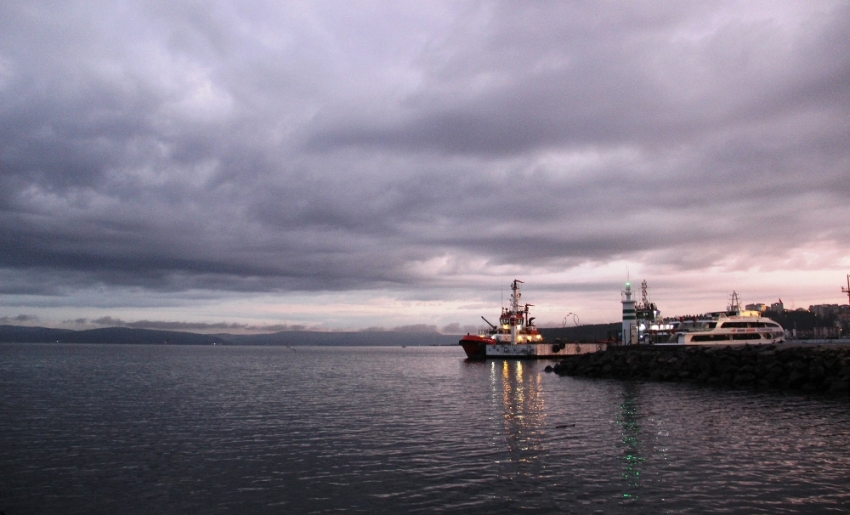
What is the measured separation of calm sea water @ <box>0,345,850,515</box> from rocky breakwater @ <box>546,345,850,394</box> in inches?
258

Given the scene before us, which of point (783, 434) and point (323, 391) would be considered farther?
point (323, 391)

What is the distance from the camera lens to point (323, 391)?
5478cm

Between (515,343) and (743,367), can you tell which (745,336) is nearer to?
(743,367)

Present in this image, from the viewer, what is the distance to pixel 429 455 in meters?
25.3

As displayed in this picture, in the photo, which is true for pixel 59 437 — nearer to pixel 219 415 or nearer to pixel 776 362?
pixel 219 415

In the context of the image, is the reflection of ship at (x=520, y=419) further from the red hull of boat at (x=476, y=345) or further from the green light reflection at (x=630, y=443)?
the red hull of boat at (x=476, y=345)

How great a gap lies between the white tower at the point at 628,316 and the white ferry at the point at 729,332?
14245 mm

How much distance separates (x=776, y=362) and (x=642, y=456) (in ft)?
126

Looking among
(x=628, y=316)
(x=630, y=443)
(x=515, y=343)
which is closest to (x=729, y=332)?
(x=628, y=316)

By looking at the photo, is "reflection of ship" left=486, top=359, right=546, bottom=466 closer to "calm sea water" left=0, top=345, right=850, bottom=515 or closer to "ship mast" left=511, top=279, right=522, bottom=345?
"calm sea water" left=0, top=345, right=850, bottom=515

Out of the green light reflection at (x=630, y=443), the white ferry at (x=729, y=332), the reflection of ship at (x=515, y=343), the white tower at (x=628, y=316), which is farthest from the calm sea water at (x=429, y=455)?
the reflection of ship at (x=515, y=343)

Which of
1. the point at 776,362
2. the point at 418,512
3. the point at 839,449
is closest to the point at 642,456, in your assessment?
the point at 839,449

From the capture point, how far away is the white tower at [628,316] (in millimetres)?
101000

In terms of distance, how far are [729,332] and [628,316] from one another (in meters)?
20.6
